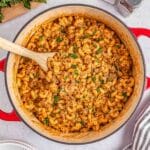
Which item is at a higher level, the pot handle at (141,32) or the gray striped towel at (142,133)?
the pot handle at (141,32)

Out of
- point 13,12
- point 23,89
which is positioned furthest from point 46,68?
point 13,12

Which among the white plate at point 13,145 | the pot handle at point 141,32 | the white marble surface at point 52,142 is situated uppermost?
the pot handle at point 141,32

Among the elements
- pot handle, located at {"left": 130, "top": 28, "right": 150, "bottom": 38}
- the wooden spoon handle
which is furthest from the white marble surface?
the wooden spoon handle

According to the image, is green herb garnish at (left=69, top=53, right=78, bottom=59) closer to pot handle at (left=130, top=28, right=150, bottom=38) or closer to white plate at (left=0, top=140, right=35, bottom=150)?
pot handle at (left=130, top=28, right=150, bottom=38)

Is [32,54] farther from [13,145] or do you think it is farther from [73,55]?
[13,145]

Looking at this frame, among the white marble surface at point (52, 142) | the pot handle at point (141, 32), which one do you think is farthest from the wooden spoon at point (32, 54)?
the pot handle at point (141, 32)

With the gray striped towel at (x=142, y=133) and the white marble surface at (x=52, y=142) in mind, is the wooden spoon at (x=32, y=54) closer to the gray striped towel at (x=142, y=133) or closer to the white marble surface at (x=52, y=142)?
the white marble surface at (x=52, y=142)
